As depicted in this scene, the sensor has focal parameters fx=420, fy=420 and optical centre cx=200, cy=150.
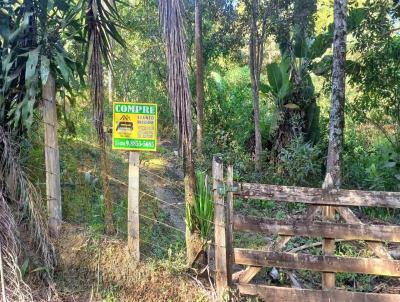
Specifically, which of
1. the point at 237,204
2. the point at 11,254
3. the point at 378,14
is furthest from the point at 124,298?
the point at 378,14

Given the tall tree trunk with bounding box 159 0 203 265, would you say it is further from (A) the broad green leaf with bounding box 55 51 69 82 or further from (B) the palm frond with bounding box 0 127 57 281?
(B) the palm frond with bounding box 0 127 57 281

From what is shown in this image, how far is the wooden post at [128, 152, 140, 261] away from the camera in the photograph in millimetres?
4336

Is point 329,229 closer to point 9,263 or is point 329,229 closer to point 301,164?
point 9,263

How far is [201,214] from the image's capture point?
4328mm

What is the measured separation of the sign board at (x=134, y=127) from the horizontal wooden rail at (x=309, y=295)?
5.91ft

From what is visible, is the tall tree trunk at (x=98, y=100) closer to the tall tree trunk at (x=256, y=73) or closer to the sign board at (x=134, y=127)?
the sign board at (x=134, y=127)

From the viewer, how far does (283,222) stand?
4.25 meters

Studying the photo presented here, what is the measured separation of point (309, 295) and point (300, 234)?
598mm

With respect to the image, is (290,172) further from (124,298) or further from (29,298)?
(29,298)

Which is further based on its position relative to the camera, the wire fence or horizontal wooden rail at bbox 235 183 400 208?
the wire fence

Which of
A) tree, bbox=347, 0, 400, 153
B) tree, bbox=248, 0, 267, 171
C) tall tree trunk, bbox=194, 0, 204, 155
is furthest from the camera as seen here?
tall tree trunk, bbox=194, 0, 204, 155

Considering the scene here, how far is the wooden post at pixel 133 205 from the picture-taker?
4.34 metres

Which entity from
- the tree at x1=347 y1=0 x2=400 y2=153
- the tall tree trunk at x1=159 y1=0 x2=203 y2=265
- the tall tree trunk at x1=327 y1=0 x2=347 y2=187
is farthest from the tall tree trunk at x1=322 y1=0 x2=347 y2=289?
the tall tree trunk at x1=159 y1=0 x2=203 y2=265

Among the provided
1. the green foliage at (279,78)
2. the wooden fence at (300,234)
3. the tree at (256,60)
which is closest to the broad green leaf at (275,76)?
the green foliage at (279,78)
